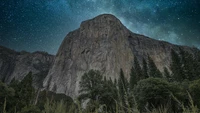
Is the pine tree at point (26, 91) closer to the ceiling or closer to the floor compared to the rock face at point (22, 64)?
closer to the floor

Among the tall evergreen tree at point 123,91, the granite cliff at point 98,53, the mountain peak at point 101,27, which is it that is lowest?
the tall evergreen tree at point 123,91

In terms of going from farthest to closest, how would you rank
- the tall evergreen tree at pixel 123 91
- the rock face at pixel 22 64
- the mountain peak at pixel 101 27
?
1. the rock face at pixel 22 64
2. the mountain peak at pixel 101 27
3. the tall evergreen tree at pixel 123 91

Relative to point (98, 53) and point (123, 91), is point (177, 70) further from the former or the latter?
point (98, 53)

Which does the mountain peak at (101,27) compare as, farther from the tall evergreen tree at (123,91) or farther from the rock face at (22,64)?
the tall evergreen tree at (123,91)

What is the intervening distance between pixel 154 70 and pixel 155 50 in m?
58.6

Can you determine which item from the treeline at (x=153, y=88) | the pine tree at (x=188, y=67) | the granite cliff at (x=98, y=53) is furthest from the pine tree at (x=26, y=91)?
the granite cliff at (x=98, y=53)

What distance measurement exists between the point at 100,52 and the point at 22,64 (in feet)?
233

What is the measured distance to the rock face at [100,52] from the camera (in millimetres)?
90456

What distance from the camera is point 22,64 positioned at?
13125cm

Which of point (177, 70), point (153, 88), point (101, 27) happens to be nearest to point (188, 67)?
point (177, 70)

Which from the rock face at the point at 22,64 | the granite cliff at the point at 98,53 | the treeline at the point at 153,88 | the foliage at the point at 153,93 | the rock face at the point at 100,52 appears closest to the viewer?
the treeline at the point at 153,88

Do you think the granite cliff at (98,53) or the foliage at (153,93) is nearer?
the foliage at (153,93)

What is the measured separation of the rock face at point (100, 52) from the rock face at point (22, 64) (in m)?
23.1

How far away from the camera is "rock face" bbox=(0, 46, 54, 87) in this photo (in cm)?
12569
